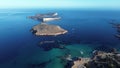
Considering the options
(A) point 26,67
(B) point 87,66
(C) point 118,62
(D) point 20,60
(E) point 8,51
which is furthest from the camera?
(E) point 8,51

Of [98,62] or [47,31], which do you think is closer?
[98,62]

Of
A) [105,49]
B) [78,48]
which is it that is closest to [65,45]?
[78,48]

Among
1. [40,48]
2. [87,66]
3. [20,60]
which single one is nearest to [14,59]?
[20,60]

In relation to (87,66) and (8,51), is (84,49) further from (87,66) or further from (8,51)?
(8,51)

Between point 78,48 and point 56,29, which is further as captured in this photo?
point 56,29

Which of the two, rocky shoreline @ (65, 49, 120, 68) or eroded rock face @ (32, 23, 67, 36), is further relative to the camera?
eroded rock face @ (32, 23, 67, 36)

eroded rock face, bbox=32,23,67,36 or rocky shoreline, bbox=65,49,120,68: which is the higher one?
rocky shoreline, bbox=65,49,120,68

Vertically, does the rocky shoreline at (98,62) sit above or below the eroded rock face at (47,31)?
above

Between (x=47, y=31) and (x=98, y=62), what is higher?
(x=98, y=62)

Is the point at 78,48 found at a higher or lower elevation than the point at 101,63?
lower

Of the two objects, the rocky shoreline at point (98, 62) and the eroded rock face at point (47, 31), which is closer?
the rocky shoreline at point (98, 62)

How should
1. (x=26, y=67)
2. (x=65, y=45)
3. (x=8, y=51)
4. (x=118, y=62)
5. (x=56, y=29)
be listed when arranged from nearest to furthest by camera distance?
1. (x=118, y=62)
2. (x=26, y=67)
3. (x=8, y=51)
4. (x=65, y=45)
5. (x=56, y=29)
